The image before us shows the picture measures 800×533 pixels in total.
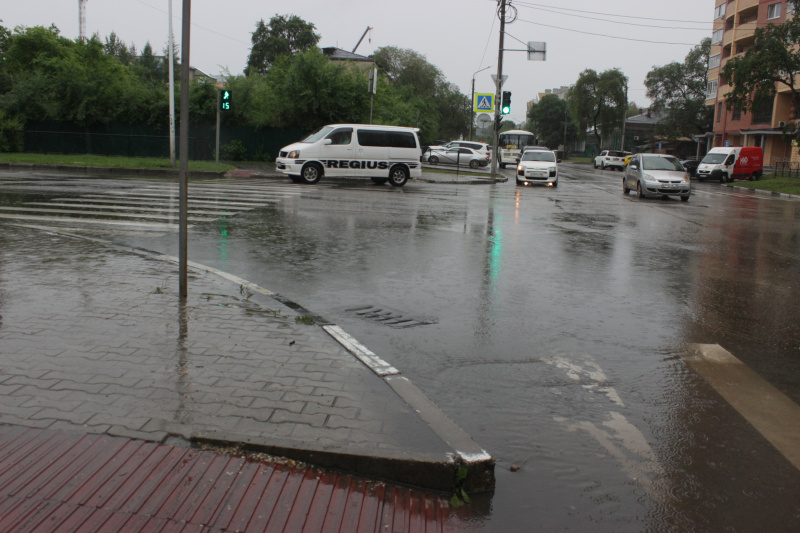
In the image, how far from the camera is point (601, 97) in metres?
86.6

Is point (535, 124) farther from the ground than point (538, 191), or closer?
farther from the ground

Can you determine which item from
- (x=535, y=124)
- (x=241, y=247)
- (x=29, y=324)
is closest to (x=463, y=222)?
(x=241, y=247)

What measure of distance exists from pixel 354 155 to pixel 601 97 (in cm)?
7063

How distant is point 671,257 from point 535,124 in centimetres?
11987

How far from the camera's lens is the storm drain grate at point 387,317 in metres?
6.27

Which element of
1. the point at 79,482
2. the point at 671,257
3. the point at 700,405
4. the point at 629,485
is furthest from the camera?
the point at 671,257

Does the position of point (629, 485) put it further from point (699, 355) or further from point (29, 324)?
point (29, 324)

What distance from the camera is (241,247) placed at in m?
10.1

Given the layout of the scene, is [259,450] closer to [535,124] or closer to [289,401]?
[289,401]

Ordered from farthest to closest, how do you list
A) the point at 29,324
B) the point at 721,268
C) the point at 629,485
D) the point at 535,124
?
the point at 535,124, the point at 721,268, the point at 29,324, the point at 629,485

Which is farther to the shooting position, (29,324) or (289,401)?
(29,324)

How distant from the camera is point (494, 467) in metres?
3.53

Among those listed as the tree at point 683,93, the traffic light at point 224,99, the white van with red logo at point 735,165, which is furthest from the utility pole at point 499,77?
the tree at point 683,93

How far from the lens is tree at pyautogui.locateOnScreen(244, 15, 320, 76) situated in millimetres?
83375
